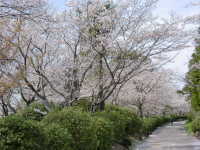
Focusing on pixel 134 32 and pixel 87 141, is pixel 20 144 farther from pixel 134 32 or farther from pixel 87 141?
pixel 134 32

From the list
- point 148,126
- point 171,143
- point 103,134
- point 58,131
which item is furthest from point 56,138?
point 148,126

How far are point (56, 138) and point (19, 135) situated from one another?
3.68ft

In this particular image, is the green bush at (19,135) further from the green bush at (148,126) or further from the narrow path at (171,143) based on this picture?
the green bush at (148,126)

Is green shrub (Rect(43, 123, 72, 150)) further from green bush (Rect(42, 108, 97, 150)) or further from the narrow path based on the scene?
the narrow path

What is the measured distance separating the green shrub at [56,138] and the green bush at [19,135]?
0.42m

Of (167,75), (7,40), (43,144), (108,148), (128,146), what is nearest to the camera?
(43,144)

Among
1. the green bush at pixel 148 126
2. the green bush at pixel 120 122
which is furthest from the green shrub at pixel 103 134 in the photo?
the green bush at pixel 148 126

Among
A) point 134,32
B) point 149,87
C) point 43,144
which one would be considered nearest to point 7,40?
point 134,32

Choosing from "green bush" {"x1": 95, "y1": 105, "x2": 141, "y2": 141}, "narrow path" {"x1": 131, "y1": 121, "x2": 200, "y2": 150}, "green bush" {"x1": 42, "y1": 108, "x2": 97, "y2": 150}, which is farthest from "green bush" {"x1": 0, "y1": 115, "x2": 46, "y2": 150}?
"narrow path" {"x1": 131, "y1": 121, "x2": 200, "y2": 150}

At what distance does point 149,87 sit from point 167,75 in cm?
179

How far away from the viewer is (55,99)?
15695mm

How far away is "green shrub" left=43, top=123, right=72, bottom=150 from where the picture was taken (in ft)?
17.2

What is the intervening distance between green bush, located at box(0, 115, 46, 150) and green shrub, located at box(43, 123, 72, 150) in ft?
1.39

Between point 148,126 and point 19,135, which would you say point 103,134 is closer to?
point 19,135
